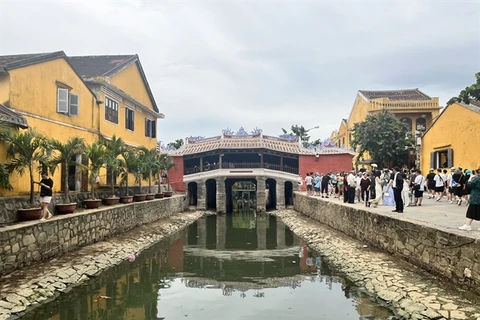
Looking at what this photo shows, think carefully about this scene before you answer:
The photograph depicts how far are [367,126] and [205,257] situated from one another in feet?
57.3

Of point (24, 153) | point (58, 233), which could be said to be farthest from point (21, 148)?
point (58, 233)

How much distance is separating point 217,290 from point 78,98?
10538 mm

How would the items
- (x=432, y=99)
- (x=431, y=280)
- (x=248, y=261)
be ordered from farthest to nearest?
1. (x=432, y=99)
2. (x=248, y=261)
3. (x=431, y=280)

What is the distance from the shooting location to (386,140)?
26281 millimetres

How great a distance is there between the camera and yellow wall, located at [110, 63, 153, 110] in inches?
819

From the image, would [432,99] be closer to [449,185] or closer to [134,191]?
[449,185]

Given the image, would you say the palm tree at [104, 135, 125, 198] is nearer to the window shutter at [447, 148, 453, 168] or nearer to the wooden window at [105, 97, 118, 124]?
the wooden window at [105, 97, 118, 124]

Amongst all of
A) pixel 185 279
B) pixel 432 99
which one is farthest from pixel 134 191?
pixel 432 99

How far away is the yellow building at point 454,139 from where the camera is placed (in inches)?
692

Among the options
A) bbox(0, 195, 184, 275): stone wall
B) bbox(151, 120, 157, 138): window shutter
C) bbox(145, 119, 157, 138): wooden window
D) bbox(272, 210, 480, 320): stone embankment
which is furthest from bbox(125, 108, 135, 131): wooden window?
bbox(272, 210, 480, 320): stone embankment

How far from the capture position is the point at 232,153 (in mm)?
32406


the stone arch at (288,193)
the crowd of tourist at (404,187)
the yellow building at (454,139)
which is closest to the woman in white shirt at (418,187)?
the crowd of tourist at (404,187)

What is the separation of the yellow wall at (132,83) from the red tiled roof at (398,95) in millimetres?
18990

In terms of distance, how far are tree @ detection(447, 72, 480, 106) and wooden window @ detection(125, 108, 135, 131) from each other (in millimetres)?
16074
